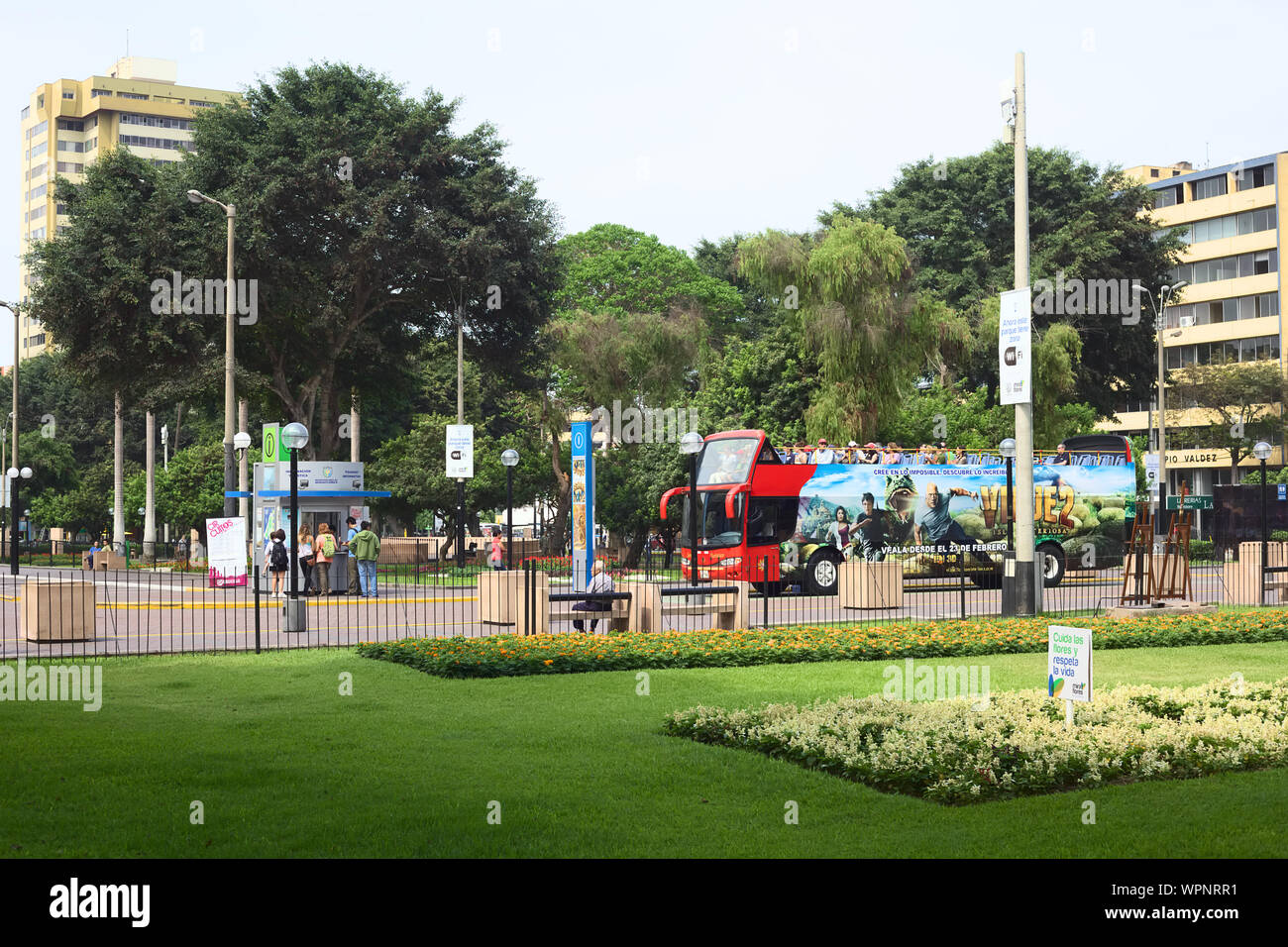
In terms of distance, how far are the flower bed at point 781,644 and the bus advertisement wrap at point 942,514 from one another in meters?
11.7

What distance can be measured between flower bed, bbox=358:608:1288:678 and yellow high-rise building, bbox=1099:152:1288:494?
5750cm

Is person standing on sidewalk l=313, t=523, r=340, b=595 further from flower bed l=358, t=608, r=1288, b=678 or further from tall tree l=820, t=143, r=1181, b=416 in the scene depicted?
tall tree l=820, t=143, r=1181, b=416

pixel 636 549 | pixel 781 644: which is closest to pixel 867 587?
pixel 781 644

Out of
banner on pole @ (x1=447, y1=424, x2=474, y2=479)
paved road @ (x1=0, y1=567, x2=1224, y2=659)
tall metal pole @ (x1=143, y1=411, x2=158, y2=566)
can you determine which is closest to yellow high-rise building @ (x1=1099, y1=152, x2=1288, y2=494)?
paved road @ (x1=0, y1=567, x2=1224, y2=659)

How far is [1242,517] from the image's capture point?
67500 millimetres

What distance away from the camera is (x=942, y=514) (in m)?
34.8

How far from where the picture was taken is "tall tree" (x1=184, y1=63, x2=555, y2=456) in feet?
139

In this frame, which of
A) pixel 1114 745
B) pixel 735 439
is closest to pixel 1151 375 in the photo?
pixel 735 439

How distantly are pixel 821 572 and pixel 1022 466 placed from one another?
11129 millimetres

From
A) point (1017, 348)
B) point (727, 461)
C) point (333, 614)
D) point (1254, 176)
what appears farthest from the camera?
point (1254, 176)

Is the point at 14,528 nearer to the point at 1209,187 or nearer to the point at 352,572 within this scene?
the point at 352,572
